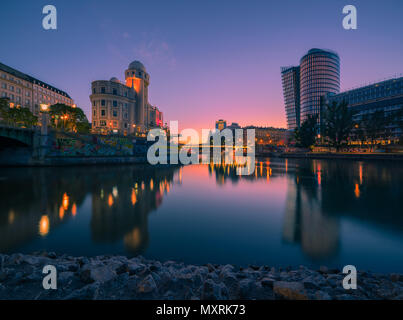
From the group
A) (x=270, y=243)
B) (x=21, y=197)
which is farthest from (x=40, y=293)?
(x=21, y=197)

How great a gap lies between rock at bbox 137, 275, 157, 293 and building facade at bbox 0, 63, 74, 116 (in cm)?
9866

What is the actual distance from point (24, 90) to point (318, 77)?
578 ft

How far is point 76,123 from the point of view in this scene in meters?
63.8

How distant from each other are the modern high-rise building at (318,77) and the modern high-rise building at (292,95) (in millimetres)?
27907

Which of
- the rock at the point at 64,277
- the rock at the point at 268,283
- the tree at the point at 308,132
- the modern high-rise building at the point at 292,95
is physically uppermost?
the modern high-rise building at the point at 292,95

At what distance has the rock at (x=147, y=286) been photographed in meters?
3.51

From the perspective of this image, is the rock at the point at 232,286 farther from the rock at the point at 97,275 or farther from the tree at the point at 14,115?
the tree at the point at 14,115

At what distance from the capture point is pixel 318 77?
424ft

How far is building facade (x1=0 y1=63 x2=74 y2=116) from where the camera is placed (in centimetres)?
6962


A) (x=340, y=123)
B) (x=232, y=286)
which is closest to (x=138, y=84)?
(x=340, y=123)

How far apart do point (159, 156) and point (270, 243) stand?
5763 cm

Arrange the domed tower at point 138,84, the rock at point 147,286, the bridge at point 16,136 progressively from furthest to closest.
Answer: the domed tower at point 138,84 < the bridge at point 16,136 < the rock at point 147,286

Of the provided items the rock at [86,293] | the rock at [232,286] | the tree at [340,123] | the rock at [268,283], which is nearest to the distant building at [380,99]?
the tree at [340,123]
